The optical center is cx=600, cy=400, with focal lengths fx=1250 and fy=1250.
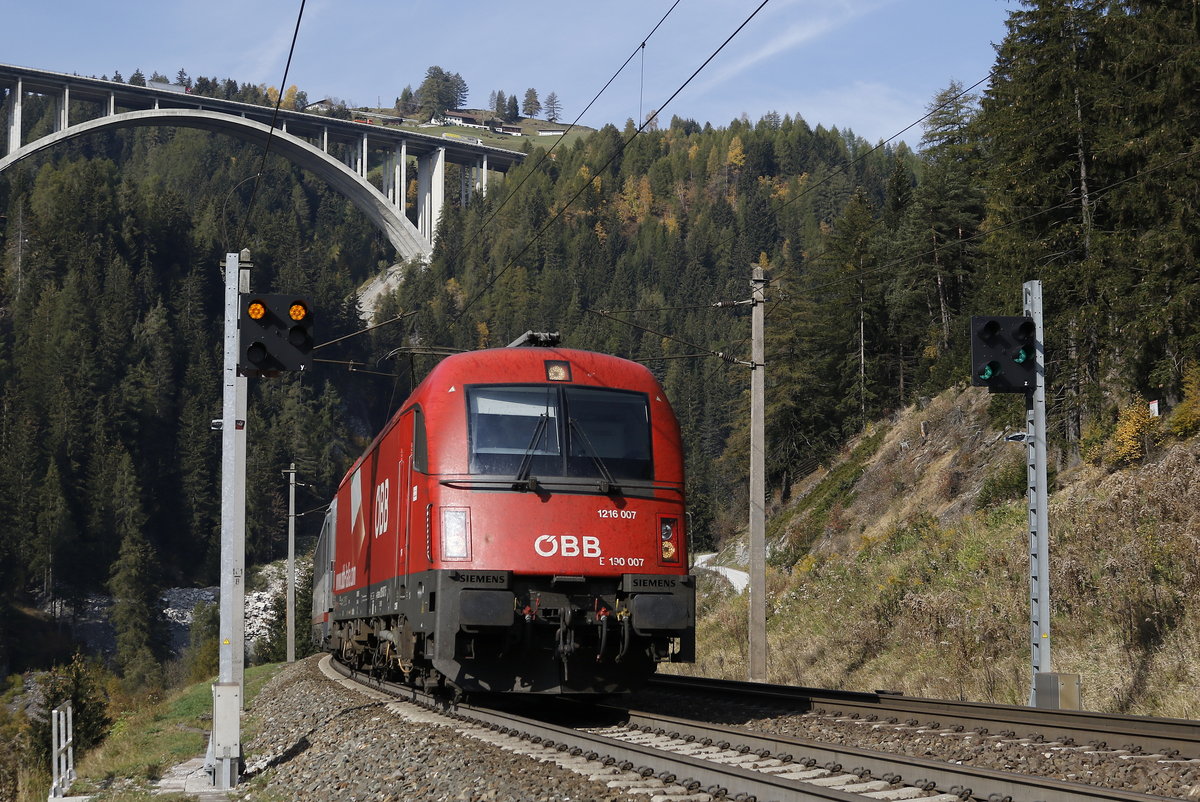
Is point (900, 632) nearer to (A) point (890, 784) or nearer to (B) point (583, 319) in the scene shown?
(A) point (890, 784)

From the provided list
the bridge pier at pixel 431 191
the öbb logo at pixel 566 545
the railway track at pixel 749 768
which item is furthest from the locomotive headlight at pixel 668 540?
the bridge pier at pixel 431 191

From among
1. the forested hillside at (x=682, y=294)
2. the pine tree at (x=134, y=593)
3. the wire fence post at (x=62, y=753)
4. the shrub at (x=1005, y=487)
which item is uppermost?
the forested hillside at (x=682, y=294)

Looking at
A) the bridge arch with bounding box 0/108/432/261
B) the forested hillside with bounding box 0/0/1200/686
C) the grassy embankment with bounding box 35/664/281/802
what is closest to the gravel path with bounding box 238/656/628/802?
the grassy embankment with bounding box 35/664/281/802

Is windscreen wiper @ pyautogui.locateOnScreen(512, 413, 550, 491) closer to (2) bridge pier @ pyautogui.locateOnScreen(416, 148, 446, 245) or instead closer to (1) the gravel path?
(1) the gravel path

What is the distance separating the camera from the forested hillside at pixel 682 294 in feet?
102

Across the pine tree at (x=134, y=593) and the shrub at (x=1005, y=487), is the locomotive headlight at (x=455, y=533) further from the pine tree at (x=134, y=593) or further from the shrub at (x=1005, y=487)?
the pine tree at (x=134, y=593)

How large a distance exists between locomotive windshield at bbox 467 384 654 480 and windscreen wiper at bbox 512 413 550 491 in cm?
1

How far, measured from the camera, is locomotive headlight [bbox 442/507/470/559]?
1226 centimetres

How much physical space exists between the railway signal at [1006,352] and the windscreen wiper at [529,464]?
14.8 feet

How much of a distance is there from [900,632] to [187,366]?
13652 centimetres

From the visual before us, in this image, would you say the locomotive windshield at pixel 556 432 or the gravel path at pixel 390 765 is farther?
the locomotive windshield at pixel 556 432

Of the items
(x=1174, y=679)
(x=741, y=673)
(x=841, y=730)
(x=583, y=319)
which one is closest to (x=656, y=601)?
(x=841, y=730)

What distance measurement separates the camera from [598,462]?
1282 cm

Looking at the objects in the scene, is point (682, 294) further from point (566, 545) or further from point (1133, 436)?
point (566, 545)
